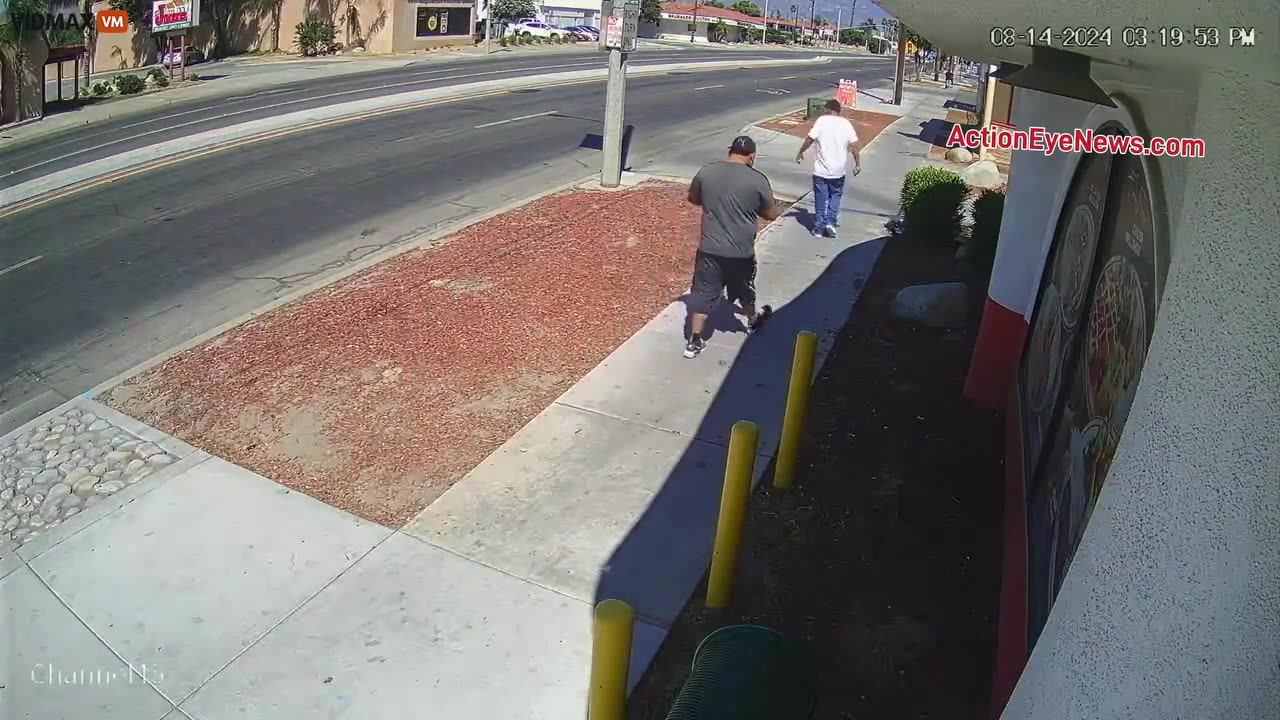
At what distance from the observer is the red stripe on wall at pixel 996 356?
22.2 ft

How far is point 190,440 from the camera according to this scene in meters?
6.70

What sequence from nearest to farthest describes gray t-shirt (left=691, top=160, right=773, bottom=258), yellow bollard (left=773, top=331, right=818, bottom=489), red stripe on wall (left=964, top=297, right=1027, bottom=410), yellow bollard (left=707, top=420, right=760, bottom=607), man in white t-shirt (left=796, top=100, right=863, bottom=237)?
yellow bollard (left=707, top=420, right=760, bottom=607) → yellow bollard (left=773, top=331, right=818, bottom=489) → red stripe on wall (left=964, top=297, right=1027, bottom=410) → gray t-shirt (left=691, top=160, right=773, bottom=258) → man in white t-shirt (left=796, top=100, right=863, bottom=237)

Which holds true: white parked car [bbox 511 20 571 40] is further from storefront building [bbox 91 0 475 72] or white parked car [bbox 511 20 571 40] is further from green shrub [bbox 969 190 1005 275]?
green shrub [bbox 969 190 1005 275]

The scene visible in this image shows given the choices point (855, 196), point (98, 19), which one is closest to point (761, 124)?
point (855, 196)

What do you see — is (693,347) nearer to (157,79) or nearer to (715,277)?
(715,277)

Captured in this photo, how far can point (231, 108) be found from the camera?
2552 centimetres

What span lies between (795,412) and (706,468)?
733mm

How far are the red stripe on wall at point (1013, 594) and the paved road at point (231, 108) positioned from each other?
16597 millimetres

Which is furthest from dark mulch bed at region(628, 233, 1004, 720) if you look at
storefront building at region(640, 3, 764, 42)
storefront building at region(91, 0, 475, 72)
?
storefront building at region(640, 3, 764, 42)

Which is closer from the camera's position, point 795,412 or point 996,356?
point 795,412

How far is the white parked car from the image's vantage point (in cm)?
5978

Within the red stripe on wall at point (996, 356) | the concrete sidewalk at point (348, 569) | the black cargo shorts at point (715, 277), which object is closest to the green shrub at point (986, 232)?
the red stripe on wall at point (996, 356)
